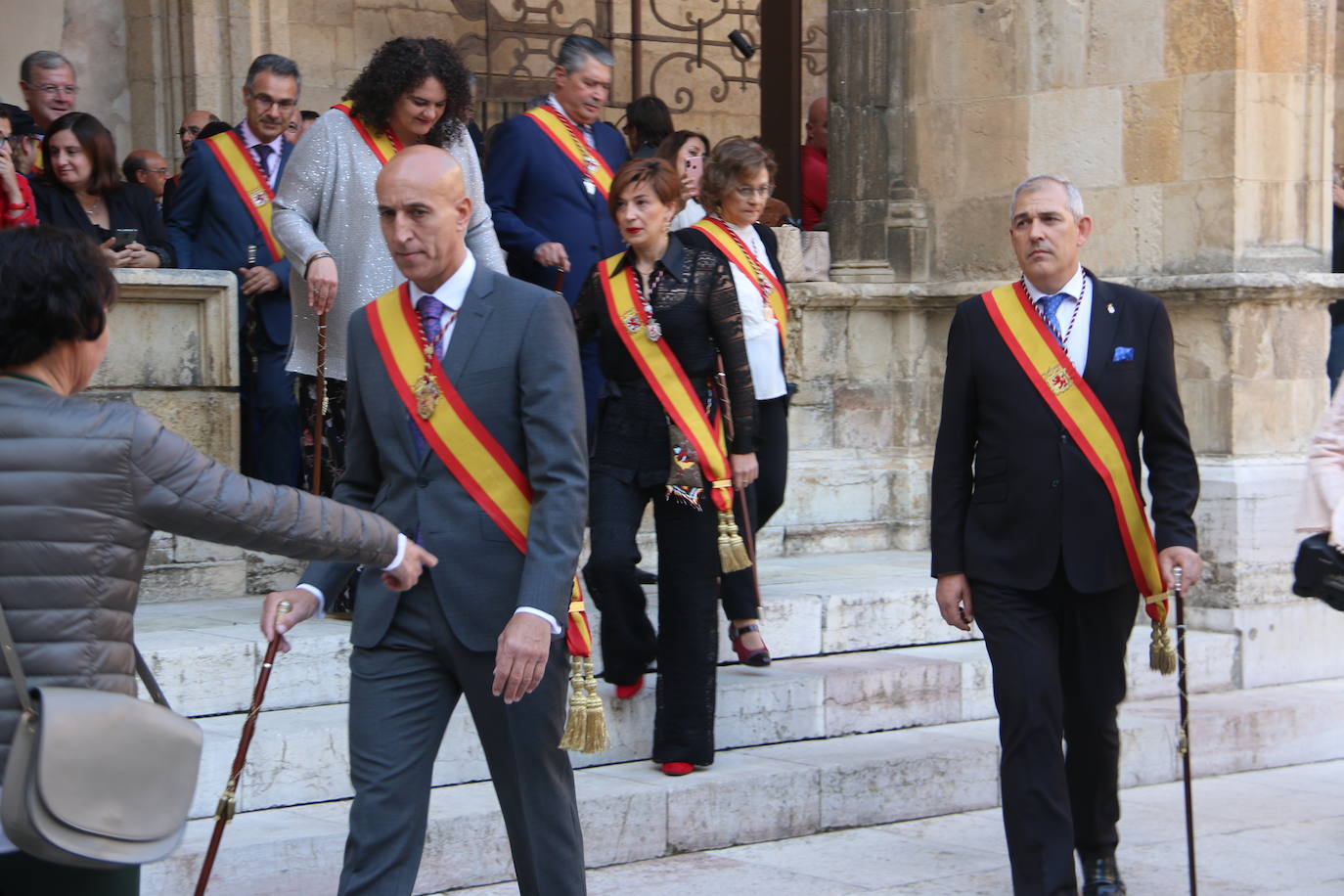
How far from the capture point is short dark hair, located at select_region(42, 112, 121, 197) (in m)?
7.10

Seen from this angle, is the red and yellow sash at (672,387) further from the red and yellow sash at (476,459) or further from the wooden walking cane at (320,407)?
the red and yellow sash at (476,459)

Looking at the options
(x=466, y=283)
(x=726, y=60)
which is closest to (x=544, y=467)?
(x=466, y=283)

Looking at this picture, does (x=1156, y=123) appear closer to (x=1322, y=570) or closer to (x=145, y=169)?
(x=1322, y=570)

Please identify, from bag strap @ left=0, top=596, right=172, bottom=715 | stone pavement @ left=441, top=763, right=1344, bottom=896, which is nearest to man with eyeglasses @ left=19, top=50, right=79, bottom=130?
stone pavement @ left=441, top=763, right=1344, bottom=896

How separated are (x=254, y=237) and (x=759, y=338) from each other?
1855mm

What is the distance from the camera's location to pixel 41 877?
3.02m

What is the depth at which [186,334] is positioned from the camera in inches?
270

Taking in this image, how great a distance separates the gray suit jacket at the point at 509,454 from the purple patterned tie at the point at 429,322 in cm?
1

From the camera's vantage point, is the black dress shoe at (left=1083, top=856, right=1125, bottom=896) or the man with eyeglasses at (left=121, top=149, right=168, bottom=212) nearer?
the black dress shoe at (left=1083, top=856, right=1125, bottom=896)

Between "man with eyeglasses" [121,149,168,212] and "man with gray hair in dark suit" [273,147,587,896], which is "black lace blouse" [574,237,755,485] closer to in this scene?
"man with gray hair in dark suit" [273,147,587,896]

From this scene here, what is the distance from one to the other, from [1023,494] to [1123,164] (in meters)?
3.91

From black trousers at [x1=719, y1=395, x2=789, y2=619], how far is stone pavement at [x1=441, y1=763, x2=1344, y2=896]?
89cm

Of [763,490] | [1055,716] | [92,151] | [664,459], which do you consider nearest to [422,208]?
[1055,716]

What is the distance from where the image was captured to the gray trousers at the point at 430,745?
3.82 meters
